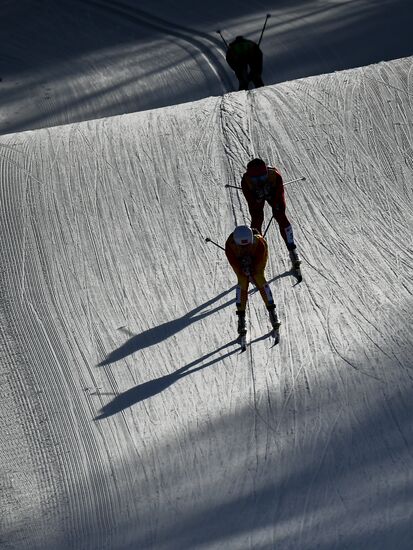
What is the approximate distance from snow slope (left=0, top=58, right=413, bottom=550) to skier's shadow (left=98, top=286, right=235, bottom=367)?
2 cm

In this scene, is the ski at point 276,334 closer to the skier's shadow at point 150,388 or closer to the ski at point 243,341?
the skier's shadow at point 150,388

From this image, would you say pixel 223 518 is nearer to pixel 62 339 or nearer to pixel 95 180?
pixel 62 339

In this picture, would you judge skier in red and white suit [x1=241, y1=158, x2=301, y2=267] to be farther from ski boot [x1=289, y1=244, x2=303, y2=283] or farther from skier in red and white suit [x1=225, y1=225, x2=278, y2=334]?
skier in red and white suit [x1=225, y1=225, x2=278, y2=334]

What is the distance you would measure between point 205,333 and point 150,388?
1036mm

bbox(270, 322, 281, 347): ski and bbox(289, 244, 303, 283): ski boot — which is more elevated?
bbox(289, 244, 303, 283): ski boot

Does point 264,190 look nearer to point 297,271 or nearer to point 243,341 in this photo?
point 297,271

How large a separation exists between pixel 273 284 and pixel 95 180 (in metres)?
3.66

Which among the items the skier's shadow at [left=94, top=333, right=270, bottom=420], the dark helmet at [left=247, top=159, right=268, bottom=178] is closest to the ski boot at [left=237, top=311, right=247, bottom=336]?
the skier's shadow at [left=94, top=333, right=270, bottom=420]

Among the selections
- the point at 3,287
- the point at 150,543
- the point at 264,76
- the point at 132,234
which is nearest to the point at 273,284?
the point at 132,234

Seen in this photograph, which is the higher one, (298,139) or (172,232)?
(298,139)

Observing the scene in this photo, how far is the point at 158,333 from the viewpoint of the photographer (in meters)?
11.0

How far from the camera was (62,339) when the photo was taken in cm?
1102

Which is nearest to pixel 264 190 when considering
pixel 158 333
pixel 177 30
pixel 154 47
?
pixel 158 333

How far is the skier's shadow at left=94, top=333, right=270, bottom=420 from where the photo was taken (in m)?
9.90
